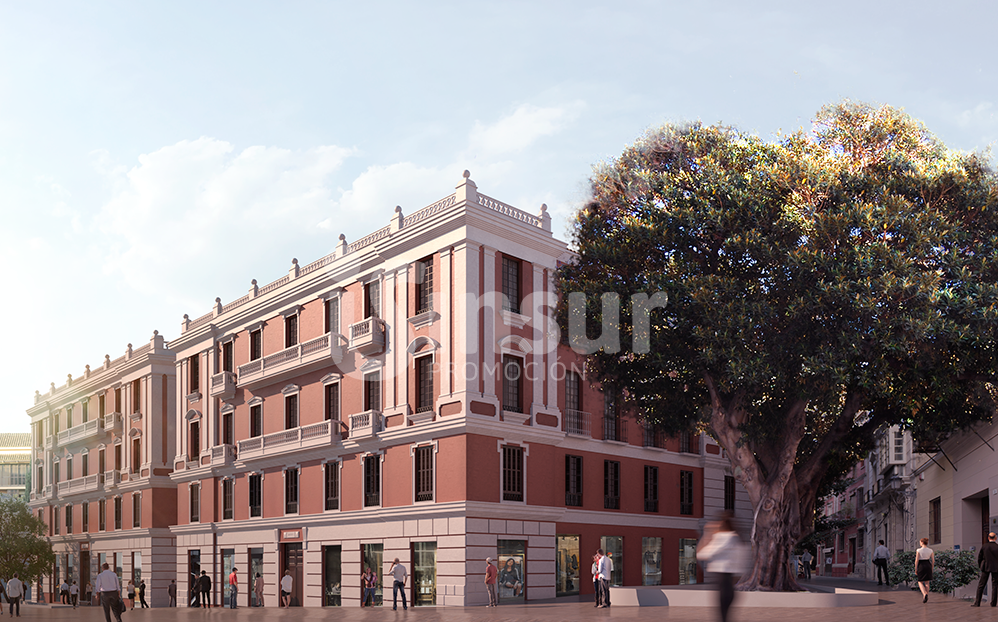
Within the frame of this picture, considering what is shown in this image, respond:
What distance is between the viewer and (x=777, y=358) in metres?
24.7

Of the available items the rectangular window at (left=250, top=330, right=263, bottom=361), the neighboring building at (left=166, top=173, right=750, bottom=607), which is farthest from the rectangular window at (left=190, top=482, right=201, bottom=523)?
the rectangular window at (left=250, top=330, right=263, bottom=361)

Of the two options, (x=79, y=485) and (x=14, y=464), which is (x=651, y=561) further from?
(x=14, y=464)

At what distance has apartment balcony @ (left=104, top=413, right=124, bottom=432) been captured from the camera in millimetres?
58531

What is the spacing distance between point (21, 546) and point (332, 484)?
33.2m

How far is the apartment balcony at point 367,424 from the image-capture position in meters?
35.5

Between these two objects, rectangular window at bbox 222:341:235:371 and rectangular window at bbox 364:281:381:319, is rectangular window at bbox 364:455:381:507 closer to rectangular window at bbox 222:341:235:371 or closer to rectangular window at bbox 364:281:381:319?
rectangular window at bbox 364:281:381:319

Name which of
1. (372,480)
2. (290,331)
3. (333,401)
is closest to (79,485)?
(290,331)

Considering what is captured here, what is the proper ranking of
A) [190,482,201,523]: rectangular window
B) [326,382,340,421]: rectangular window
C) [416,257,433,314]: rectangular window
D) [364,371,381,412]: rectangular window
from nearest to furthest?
[416,257,433,314]: rectangular window, [364,371,381,412]: rectangular window, [326,382,340,421]: rectangular window, [190,482,201,523]: rectangular window

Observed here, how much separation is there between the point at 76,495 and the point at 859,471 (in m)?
61.3

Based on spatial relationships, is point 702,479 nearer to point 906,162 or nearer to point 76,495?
point 906,162

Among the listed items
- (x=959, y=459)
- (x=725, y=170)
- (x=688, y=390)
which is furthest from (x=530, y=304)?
(x=959, y=459)

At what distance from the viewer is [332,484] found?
38312 millimetres

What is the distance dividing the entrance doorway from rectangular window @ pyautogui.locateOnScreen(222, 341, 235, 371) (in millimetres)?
10499

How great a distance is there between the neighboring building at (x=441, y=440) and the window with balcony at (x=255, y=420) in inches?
5.2
